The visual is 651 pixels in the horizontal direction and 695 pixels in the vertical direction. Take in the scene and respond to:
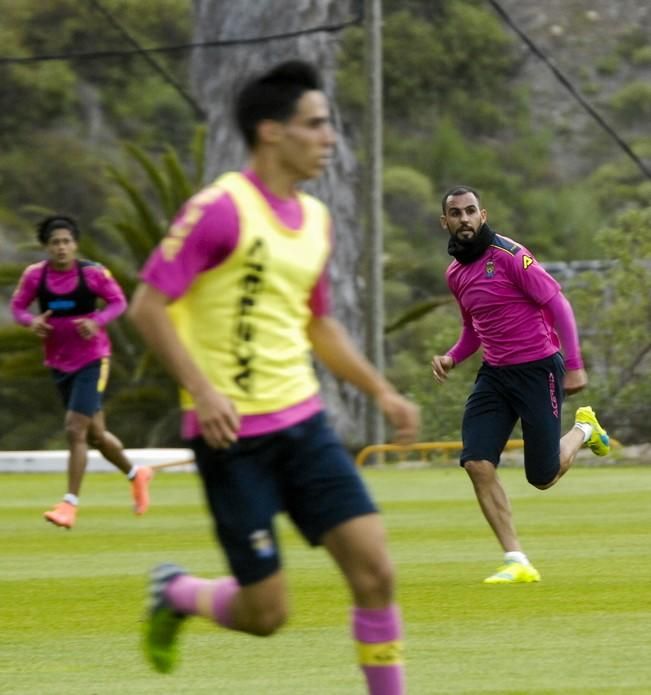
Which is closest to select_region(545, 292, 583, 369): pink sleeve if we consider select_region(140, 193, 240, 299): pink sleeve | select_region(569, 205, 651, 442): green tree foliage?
select_region(140, 193, 240, 299): pink sleeve

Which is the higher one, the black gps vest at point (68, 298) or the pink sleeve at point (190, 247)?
the pink sleeve at point (190, 247)

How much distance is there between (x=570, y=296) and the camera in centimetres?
2953

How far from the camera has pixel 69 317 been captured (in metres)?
16.2

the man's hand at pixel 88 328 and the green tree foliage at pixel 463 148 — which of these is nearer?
the man's hand at pixel 88 328

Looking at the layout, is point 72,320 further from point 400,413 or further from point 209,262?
point 209,262

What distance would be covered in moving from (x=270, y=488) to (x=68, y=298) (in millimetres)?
9780

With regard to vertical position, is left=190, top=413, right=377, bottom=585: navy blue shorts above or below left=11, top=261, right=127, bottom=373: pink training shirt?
above

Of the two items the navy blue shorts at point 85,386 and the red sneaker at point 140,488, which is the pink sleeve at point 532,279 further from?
the red sneaker at point 140,488

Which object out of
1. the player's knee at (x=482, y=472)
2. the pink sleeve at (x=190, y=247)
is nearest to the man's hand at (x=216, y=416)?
the pink sleeve at (x=190, y=247)

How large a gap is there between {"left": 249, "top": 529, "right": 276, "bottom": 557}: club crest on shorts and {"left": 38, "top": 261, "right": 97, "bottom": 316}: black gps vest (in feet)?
32.0

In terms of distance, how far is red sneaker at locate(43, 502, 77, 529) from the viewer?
50.8 feet

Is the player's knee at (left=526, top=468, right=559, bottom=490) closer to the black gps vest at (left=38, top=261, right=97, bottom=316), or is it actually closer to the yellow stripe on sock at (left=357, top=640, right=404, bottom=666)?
the black gps vest at (left=38, top=261, right=97, bottom=316)

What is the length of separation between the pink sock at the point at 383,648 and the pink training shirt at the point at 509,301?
5.32 meters

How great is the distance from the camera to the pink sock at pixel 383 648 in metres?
6.50
